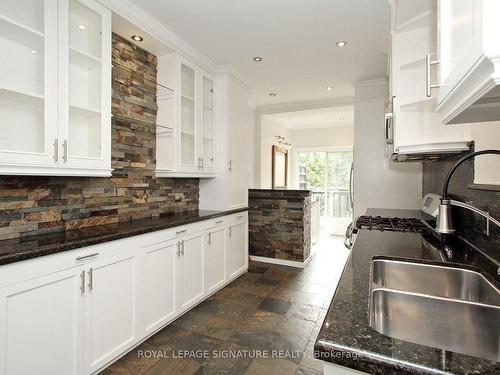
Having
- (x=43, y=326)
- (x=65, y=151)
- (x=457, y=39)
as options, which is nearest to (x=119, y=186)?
(x=65, y=151)

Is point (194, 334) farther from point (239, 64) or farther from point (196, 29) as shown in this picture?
point (239, 64)

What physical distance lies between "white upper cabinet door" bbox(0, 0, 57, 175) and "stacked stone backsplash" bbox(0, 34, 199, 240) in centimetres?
28

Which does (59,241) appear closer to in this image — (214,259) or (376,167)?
(214,259)

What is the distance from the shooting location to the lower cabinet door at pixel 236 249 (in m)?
3.26

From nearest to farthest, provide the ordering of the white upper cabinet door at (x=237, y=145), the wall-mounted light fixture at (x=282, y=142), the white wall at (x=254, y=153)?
the white upper cabinet door at (x=237, y=145) < the white wall at (x=254, y=153) < the wall-mounted light fixture at (x=282, y=142)

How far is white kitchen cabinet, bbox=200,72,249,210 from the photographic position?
3.33m

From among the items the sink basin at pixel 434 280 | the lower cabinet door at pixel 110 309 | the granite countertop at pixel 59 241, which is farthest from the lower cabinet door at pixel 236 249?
the sink basin at pixel 434 280

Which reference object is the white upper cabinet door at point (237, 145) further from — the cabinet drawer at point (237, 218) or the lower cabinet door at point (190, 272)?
the lower cabinet door at point (190, 272)

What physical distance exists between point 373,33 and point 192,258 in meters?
2.71

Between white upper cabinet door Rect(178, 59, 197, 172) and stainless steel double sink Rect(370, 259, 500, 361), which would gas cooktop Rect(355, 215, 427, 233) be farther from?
white upper cabinet door Rect(178, 59, 197, 172)

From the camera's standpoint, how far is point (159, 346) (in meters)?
2.04

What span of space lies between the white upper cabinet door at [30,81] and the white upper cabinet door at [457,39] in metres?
1.92

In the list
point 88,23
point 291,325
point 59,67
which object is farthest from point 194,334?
point 88,23

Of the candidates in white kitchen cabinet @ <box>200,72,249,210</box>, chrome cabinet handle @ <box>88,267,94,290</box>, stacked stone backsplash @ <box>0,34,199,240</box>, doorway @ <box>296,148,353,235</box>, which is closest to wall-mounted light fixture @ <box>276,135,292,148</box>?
doorway @ <box>296,148,353,235</box>
